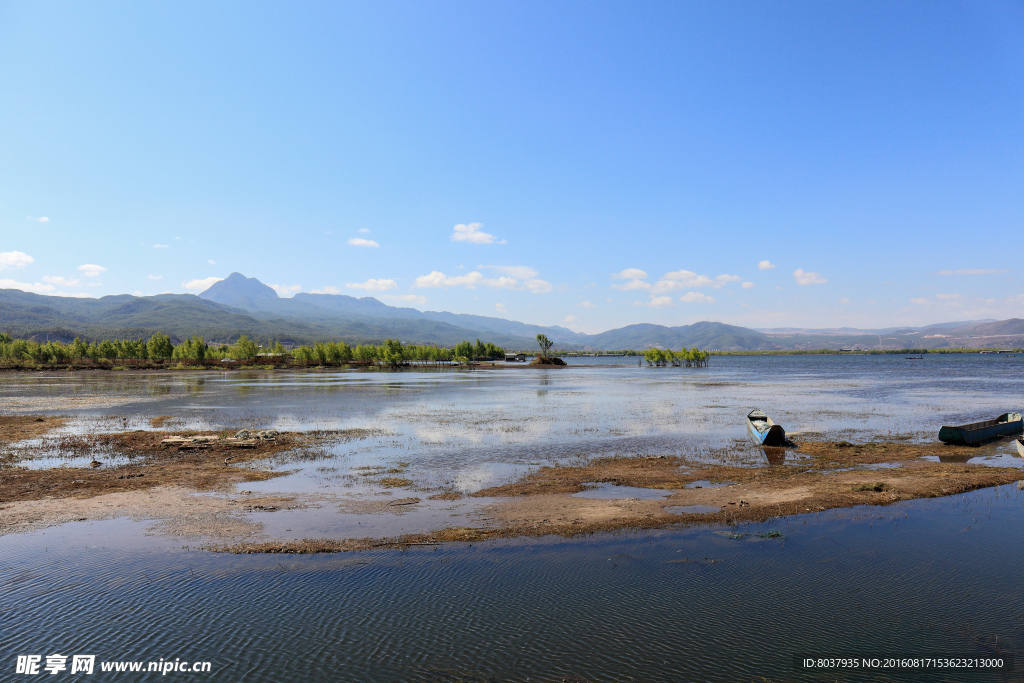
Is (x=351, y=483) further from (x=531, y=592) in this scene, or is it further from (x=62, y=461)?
(x=62, y=461)

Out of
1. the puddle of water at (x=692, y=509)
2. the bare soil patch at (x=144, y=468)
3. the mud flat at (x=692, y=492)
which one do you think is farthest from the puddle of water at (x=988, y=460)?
the bare soil patch at (x=144, y=468)

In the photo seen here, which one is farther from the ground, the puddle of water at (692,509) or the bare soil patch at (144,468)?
the bare soil patch at (144,468)

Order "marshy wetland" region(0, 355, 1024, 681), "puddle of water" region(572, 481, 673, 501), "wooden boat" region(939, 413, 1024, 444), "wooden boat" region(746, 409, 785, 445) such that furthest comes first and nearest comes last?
"wooden boat" region(746, 409, 785, 445)
"wooden boat" region(939, 413, 1024, 444)
"puddle of water" region(572, 481, 673, 501)
"marshy wetland" region(0, 355, 1024, 681)

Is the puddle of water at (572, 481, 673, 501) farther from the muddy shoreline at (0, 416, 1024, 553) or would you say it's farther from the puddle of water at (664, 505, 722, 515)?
the puddle of water at (664, 505, 722, 515)

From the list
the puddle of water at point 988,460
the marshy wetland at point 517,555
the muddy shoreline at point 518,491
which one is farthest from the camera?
the puddle of water at point 988,460

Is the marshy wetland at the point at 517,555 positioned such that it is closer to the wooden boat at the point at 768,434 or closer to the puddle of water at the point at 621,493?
the puddle of water at the point at 621,493

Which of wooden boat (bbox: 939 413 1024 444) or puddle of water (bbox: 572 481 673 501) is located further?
wooden boat (bbox: 939 413 1024 444)

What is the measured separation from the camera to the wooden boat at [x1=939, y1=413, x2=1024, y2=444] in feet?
112

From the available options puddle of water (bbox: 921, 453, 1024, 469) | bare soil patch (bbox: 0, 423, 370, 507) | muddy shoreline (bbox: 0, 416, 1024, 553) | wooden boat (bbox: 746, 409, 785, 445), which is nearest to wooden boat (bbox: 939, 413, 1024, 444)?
muddy shoreline (bbox: 0, 416, 1024, 553)

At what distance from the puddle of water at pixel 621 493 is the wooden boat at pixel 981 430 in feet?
82.3

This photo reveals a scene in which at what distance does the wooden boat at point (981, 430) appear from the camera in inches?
1347

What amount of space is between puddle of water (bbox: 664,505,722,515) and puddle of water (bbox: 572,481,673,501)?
4.69 ft

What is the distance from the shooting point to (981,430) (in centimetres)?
3562

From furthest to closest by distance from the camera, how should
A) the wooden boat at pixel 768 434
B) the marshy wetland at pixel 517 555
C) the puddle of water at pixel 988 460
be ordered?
1. the wooden boat at pixel 768 434
2. the puddle of water at pixel 988 460
3. the marshy wetland at pixel 517 555
